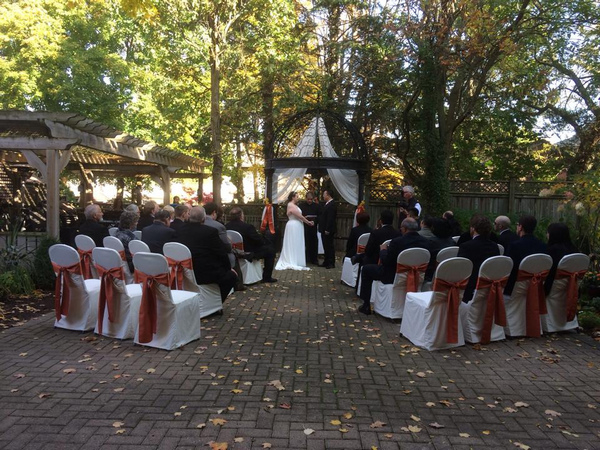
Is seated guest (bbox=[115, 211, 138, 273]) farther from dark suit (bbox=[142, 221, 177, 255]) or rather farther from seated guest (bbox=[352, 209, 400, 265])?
seated guest (bbox=[352, 209, 400, 265])

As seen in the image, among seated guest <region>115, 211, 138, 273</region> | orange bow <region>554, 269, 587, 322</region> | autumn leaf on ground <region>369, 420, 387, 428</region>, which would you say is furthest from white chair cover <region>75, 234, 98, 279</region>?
orange bow <region>554, 269, 587, 322</region>

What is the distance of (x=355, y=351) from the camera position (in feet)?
18.8

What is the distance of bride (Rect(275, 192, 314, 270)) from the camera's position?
484 inches

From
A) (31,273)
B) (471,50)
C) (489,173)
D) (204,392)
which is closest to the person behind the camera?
(204,392)

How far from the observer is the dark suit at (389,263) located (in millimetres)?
7090

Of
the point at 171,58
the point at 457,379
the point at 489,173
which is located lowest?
the point at 457,379

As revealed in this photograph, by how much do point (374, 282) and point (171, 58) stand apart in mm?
12175

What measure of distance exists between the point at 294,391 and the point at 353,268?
5370mm

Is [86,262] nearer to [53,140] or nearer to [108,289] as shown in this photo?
[108,289]

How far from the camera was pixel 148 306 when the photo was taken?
566 cm

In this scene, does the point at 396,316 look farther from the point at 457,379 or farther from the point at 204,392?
the point at 204,392

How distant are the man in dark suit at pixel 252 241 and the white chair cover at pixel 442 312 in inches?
179

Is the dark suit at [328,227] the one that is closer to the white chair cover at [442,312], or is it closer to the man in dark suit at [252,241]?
the man in dark suit at [252,241]

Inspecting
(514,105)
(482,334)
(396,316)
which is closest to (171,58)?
(514,105)
